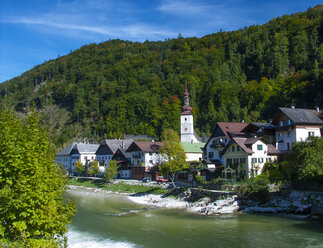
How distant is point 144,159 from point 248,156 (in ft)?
95.7

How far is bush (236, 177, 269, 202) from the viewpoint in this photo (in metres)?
38.8

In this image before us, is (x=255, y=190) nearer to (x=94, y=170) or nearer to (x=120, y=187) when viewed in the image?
(x=120, y=187)

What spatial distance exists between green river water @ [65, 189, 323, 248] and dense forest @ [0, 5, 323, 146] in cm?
6005

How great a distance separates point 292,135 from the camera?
50.3 meters

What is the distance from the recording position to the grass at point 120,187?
179ft

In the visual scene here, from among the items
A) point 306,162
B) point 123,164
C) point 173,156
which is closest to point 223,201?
point 306,162

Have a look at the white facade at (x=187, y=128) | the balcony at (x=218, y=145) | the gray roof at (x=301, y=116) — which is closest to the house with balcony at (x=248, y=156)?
the gray roof at (x=301, y=116)

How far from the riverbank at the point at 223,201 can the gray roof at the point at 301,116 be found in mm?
16332

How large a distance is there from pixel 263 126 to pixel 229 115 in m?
54.9

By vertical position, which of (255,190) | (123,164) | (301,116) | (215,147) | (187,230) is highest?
(301,116)

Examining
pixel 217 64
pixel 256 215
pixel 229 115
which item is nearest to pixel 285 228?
pixel 256 215

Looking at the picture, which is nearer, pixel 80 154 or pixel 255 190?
pixel 255 190

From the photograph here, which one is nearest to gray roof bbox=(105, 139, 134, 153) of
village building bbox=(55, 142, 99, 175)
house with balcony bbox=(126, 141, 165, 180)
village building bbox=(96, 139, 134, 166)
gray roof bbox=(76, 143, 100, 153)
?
village building bbox=(96, 139, 134, 166)

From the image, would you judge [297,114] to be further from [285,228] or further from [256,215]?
[285,228]
